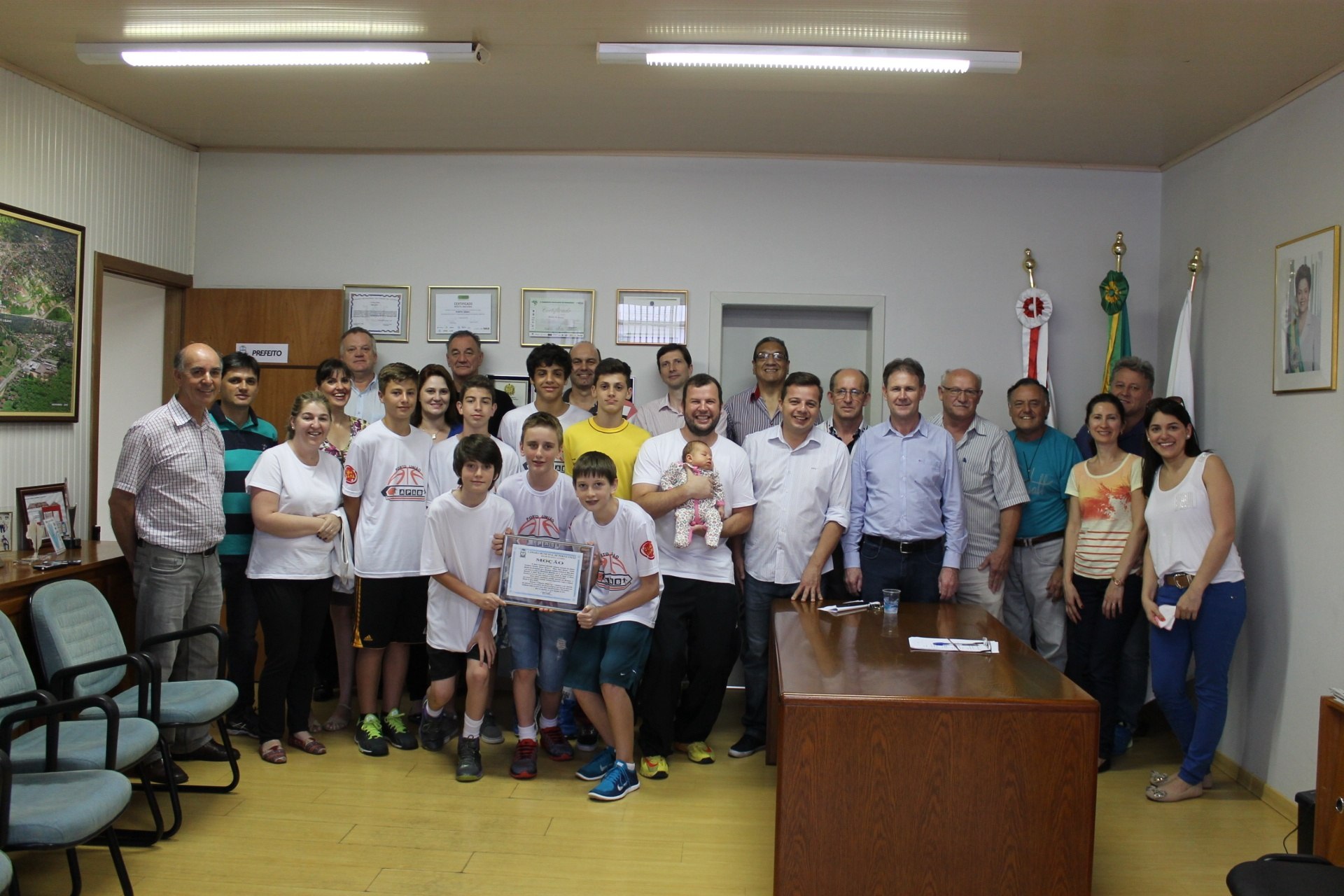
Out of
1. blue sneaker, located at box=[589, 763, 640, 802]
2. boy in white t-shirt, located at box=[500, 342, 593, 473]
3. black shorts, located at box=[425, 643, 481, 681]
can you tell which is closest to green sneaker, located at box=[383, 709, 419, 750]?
black shorts, located at box=[425, 643, 481, 681]

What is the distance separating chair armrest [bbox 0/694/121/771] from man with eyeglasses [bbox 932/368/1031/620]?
3.33 metres

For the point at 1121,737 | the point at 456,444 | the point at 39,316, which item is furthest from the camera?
the point at 1121,737

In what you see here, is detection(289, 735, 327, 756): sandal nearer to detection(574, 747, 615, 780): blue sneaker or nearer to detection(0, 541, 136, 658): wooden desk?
detection(0, 541, 136, 658): wooden desk

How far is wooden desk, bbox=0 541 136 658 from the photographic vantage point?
3.53 meters

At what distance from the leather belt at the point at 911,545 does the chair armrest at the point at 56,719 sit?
2872 mm

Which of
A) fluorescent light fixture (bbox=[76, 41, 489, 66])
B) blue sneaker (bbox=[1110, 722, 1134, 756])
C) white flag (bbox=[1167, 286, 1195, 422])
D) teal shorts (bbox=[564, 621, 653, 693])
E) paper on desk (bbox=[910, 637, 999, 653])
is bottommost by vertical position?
blue sneaker (bbox=[1110, 722, 1134, 756])

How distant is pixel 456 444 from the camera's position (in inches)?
165

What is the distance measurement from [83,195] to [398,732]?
2990mm

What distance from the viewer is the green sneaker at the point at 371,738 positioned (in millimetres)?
4246

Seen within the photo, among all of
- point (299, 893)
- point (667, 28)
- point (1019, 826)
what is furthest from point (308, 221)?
point (1019, 826)

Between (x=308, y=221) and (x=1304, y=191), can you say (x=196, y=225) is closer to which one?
(x=308, y=221)

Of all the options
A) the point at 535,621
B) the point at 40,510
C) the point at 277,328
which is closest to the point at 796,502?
the point at 535,621

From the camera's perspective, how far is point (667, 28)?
151 inches

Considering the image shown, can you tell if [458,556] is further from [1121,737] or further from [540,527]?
[1121,737]
